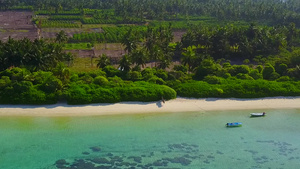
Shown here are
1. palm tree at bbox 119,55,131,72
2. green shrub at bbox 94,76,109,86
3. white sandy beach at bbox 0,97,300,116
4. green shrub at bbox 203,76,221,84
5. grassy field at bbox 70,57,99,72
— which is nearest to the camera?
white sandy beach at bbox 0,97,300,116

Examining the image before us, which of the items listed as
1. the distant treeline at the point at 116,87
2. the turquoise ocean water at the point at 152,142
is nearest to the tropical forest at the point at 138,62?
the distant treeline at the point at 116,87

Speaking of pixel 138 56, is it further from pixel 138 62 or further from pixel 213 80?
pixel 213 80

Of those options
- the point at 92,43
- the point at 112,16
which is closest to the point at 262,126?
the point at 92,43

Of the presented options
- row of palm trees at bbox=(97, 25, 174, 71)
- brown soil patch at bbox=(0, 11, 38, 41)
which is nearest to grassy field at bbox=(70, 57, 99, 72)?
row of palm trees at bbox=(97, 25, 174, 71)

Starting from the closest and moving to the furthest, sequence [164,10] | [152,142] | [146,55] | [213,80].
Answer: [152,142], [213,80], [146,55], [164,10]

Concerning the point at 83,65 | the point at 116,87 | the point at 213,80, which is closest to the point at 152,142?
the point at 116,87

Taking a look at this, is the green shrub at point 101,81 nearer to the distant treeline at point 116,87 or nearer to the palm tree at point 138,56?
the distant treeline at point 116,87

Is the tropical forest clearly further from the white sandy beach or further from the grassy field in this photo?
the white sandy beach
